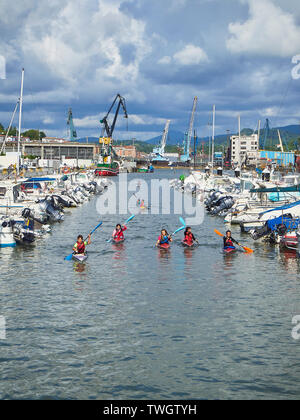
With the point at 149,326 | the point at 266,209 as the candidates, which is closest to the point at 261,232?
the point at 266,209

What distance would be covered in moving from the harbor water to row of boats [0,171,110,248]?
112 inches

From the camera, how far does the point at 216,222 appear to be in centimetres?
6012

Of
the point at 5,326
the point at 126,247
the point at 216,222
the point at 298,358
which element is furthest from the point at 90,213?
the point at 298,358

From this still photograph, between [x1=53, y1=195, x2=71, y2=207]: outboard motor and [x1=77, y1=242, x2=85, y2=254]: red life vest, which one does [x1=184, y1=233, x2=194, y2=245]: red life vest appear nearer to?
[x1=77, y1=242, x2=85, y2=254]: red life vest

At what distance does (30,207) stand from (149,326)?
30.2 meters

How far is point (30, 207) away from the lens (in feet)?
165

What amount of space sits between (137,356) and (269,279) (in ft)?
46.5

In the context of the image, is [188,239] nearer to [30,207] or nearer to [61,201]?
[30,207]

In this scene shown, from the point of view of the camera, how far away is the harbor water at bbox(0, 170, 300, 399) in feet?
55.5

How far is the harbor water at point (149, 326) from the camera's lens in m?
16.9

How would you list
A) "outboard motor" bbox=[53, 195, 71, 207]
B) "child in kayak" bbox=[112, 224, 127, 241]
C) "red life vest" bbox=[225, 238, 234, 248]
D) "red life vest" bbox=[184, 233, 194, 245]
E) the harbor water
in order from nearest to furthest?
the harbor water
"red life vest" bbox=[225, 238, 234, 248]
"red life vest" bbox=[184, 233, 194, 245]
"child in kayak" bbox=[112, 224, 127, 241]
"outboard motor" bbox=[53, 195, 71, 207]

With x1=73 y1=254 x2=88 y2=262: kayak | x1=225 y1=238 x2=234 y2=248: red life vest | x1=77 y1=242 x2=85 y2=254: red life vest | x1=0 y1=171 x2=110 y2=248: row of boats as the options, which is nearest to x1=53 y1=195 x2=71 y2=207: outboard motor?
x1=0 y1=171 x2=110 y2=248: row of boats

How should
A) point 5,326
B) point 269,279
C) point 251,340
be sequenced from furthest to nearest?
point 269,279, point 5,326, point 251,340
